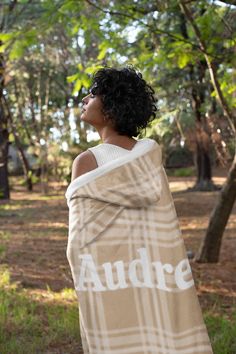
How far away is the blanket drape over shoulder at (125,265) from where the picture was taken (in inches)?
92.3

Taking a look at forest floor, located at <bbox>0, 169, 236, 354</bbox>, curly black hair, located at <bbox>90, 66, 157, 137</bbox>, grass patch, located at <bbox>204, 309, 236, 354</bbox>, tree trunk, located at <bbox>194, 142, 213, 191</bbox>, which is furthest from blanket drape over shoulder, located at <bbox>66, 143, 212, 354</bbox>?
tree trunk, located at <bbox>194, 142, 213, 191</bbox>

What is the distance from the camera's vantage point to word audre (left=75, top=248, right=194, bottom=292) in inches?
92.4

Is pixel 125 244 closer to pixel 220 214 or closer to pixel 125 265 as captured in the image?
pixel 125 265

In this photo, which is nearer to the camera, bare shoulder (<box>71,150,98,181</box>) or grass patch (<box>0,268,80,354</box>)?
bare shoulder (<box>71,150,98,181</box>)

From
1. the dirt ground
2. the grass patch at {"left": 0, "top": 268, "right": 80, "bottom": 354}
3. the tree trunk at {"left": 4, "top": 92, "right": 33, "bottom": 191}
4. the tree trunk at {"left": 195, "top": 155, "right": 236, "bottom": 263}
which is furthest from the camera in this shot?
the tree trunk at {"left": 4, "top": 92, "right": 33, "bottom": 191}

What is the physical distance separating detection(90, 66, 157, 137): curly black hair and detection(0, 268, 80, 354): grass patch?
2.27 m

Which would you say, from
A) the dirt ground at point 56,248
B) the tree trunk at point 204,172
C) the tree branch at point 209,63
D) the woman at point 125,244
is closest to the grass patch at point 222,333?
the dirt ground at point 56,248

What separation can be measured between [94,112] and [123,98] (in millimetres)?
150

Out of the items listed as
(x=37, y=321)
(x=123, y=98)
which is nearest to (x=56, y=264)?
(x=37, y=321)

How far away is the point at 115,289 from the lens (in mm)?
2354

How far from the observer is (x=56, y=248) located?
9016mm

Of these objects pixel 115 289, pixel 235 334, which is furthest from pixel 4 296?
pixel 115 289

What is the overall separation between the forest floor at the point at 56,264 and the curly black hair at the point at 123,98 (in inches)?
89.5

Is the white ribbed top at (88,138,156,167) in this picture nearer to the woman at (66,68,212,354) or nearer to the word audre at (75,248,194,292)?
the woman at (66,68,212,354)
